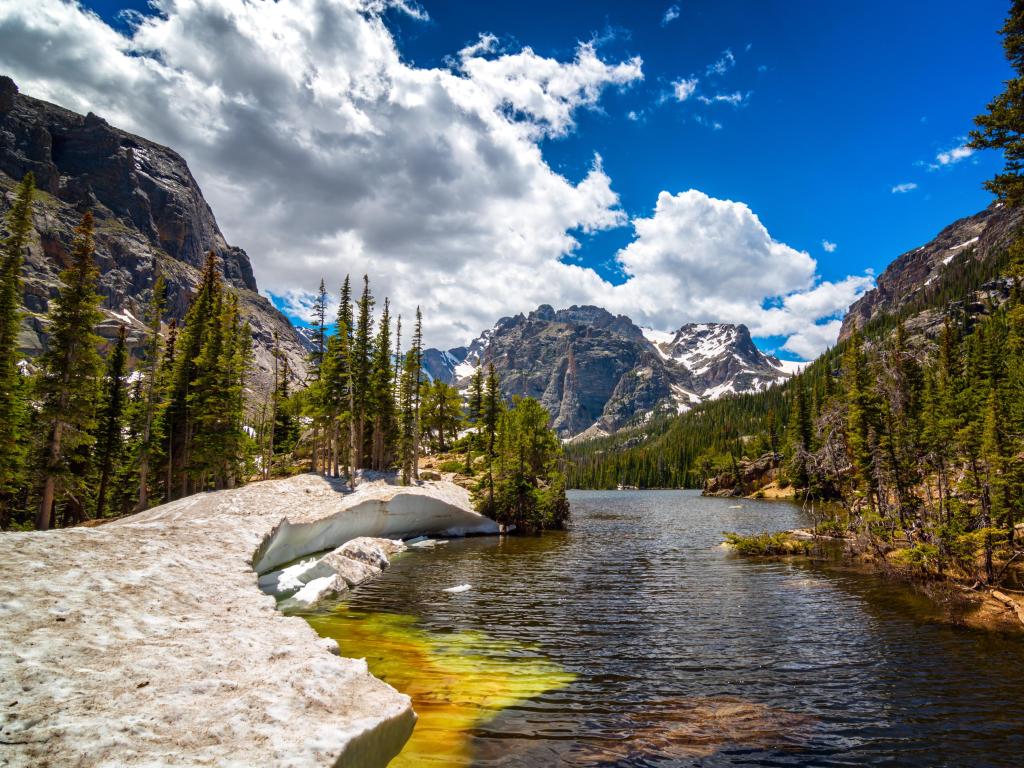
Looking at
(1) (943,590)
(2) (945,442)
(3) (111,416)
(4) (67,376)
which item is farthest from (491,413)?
(1) (943,590)

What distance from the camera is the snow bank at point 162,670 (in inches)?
222

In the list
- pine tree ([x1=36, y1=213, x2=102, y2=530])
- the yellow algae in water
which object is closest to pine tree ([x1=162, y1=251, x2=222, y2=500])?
pine tree ([x1=36, y1=213, x2=102, y2=530])

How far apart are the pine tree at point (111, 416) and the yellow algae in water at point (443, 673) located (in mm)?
29146

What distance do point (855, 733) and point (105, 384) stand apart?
1793 inches

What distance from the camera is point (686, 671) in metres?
12.7

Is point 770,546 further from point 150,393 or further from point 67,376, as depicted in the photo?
point 67,376

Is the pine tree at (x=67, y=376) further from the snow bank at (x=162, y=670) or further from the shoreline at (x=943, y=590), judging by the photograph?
the shoreline at (x=943, y=590)

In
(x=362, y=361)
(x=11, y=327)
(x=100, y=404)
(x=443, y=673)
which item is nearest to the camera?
(x=443, y=673)

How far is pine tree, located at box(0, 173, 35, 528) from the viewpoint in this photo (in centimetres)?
2430

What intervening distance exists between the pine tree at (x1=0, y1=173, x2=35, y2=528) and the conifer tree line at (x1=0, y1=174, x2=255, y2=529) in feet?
0.18

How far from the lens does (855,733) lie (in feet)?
31.3

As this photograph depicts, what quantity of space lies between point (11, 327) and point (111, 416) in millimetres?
13713

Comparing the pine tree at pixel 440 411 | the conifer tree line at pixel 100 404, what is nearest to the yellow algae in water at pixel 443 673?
the conifer tree line at pixel 100 404

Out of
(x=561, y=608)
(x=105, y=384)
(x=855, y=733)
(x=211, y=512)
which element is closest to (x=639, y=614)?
(x=561, y=608)
